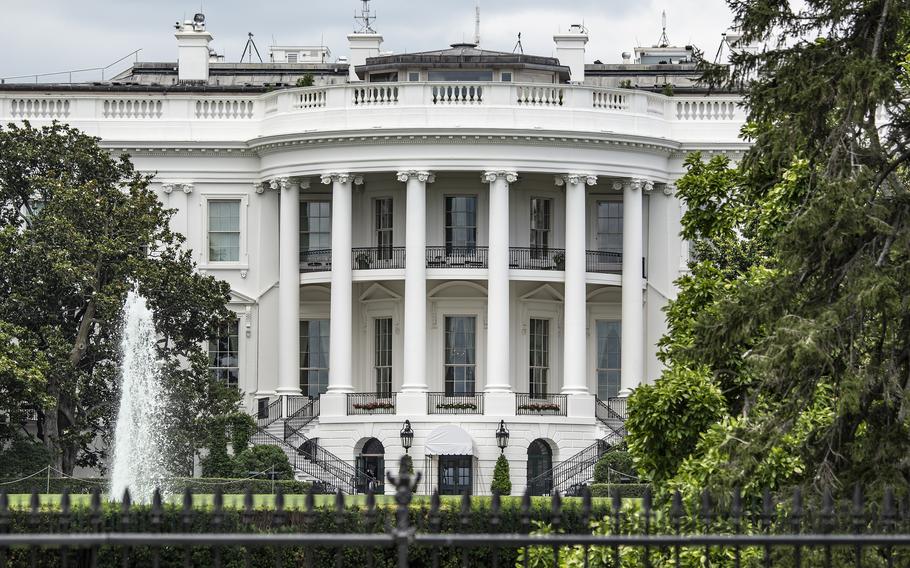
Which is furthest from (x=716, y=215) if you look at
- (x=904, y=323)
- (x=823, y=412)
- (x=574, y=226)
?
(x=574, y=226)

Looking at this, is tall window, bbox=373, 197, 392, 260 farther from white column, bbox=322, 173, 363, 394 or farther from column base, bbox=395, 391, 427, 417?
column base, bbox=395, 391, 427, 417

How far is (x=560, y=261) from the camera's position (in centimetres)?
5666

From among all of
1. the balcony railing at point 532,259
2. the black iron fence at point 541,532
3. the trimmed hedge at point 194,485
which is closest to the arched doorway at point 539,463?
the balcony railing at point 532,259

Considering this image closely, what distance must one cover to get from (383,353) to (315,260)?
3.43 meters

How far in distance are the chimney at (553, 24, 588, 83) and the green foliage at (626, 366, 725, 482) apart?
36706 millimetres

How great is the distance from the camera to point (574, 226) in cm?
5538

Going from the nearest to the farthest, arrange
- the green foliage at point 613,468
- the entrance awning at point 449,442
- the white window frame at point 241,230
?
1. the green foliage at point 613,468
2. the entrance awning at point 449,442
3. the white window frame at point 241,230

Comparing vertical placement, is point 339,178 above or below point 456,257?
above

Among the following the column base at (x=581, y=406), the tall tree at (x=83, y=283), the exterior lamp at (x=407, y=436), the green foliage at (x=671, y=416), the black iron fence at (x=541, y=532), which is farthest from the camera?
the column base at (x=581, y=406)

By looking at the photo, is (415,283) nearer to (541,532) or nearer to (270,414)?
(270,414)

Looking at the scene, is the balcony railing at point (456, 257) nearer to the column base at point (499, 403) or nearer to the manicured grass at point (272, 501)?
the column base at point (499, 403)

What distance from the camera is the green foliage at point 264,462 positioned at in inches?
1959

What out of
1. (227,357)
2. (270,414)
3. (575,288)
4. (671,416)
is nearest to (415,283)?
(575,288)

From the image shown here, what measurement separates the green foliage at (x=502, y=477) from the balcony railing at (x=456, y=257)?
22.1ft
